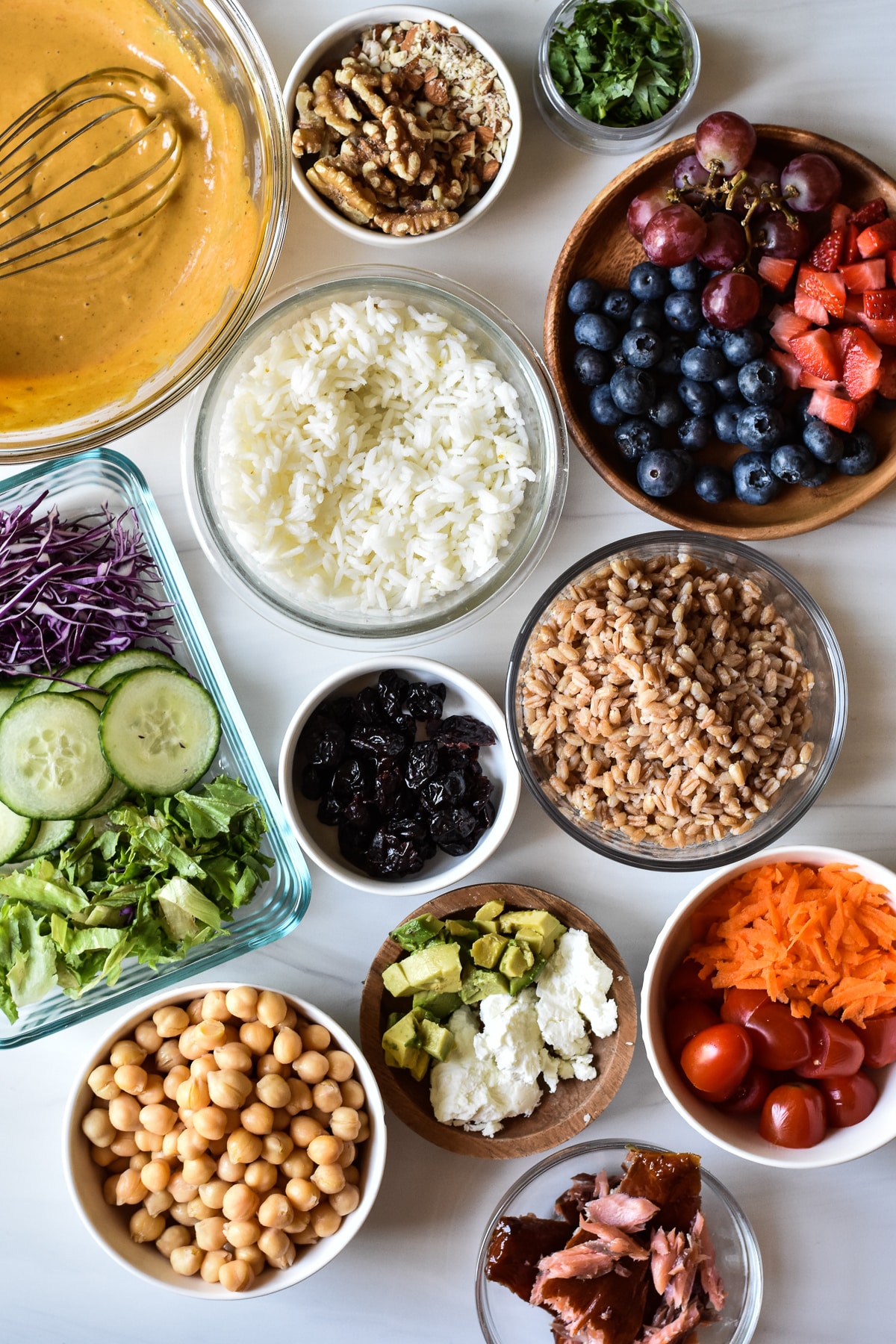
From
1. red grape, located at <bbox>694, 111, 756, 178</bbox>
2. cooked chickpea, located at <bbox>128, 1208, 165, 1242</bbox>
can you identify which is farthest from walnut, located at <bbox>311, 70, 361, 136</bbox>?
cooked chickpea, located at <bbox>128, 1208, 165, 1242</bbox>

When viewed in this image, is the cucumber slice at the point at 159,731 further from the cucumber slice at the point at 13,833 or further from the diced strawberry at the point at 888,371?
the diced strawberry at the point at 888,371

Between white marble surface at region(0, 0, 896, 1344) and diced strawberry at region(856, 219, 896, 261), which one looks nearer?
diced strawberry at region(856, 219, 896, 261)

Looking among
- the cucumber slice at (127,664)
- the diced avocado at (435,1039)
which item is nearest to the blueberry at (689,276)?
the cucumber slice at (127,664)

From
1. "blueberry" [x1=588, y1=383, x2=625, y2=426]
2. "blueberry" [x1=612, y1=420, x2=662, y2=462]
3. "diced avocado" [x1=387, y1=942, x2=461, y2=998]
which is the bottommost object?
"diced avocado" [x1=387, y1=942, x2=461, y2=998]

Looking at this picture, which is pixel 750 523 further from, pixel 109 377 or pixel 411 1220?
pixel 411 1220

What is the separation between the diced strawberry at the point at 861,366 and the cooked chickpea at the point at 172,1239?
171 centimetres

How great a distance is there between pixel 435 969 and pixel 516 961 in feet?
0.43

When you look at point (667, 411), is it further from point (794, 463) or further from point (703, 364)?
point (794, 463)

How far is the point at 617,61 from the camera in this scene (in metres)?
1.49

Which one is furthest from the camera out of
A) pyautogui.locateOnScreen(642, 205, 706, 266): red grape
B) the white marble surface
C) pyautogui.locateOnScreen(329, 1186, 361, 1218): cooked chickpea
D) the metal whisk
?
the white marble surface

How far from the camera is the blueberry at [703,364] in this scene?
58.4 inches

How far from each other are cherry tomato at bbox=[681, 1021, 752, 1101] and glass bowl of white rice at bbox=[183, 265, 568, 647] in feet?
2.57

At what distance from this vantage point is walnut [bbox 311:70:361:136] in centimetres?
146

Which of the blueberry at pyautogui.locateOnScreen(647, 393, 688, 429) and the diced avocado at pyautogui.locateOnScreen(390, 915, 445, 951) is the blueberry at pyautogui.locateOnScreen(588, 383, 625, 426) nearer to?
the blueberry at pyautogui.locateOnScreen(647, 393, 688, 429)
